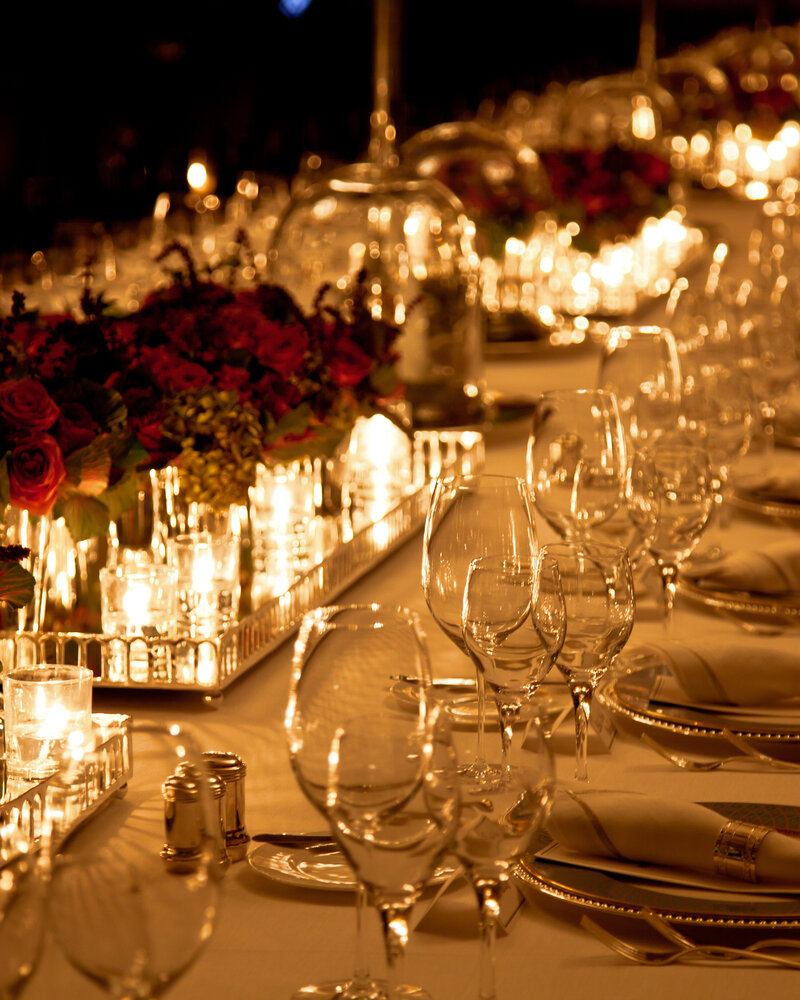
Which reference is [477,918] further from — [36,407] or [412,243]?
[412,243]

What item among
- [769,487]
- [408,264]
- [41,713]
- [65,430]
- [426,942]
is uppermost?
[408,264]

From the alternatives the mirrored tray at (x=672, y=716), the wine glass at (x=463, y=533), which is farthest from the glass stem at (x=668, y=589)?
the wine glass at (x=463, y=533)

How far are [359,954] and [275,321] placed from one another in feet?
4.15

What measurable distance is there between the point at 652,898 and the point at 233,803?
33 centimetres

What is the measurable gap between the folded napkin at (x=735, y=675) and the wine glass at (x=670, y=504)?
0.25m

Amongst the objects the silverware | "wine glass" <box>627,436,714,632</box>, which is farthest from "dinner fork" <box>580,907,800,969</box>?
"wine glass" <box>627,436,714,632</box>

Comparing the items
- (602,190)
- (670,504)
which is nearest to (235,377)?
(670,504)

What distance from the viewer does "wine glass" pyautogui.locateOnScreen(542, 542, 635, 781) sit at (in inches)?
51.8

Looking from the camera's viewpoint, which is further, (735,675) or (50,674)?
(735,675)

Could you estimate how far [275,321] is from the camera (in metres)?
2.12

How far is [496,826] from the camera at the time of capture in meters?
0.94

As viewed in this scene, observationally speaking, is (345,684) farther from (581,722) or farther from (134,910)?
(581,722)

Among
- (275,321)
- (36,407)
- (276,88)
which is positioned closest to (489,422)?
(275,321)

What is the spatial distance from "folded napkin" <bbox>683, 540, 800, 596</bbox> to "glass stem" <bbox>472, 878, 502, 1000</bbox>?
100 cm
